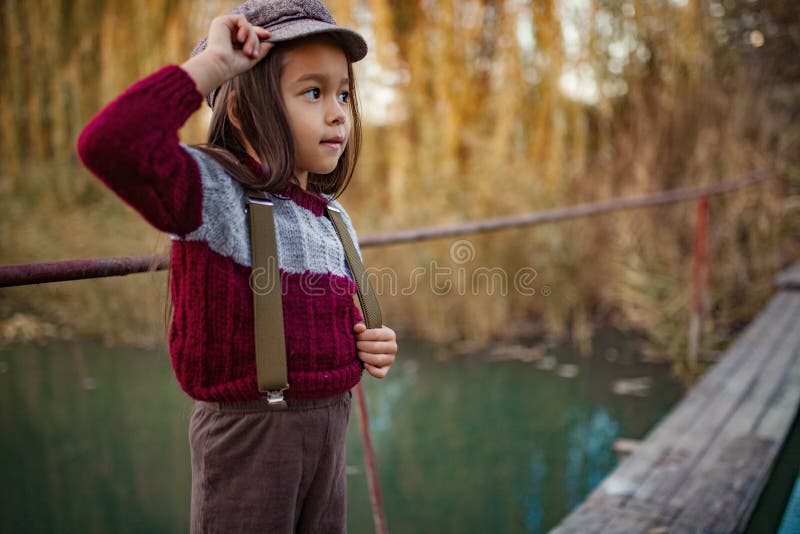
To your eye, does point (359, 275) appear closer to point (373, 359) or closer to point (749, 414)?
point (373, 359)

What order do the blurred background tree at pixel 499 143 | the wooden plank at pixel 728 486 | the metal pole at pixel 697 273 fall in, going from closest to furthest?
the wooden plank at pixel 728 486, the metal pole at pixel 697 273, the blurred background tree at pixel 499 143

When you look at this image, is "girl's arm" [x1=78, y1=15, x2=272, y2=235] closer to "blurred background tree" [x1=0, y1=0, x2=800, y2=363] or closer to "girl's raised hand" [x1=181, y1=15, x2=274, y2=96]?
"girl's raised hand" [x1=181, y1=15, x2=274, y2=96]

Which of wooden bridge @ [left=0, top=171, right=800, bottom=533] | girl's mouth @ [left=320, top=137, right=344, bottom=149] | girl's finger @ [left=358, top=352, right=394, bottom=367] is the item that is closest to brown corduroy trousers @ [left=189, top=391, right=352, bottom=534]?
girl's finger @ [left=358, top=352, right=394, bottom=367]

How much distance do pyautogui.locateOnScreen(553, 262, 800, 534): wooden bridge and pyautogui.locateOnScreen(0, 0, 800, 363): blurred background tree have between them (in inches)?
55.8

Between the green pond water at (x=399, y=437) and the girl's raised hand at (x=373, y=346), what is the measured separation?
182 centimetres

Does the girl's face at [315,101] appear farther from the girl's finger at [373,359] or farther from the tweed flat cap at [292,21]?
the girl's finger at [373,359]

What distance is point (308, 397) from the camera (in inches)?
36.2

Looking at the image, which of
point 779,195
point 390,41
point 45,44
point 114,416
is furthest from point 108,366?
point 779,195

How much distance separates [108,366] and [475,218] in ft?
8.88

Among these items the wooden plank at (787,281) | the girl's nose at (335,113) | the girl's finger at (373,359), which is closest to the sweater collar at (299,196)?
Answer: the girl's nose at (335,113)

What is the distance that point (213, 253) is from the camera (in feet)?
2.81

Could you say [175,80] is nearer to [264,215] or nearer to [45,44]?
[264,215]

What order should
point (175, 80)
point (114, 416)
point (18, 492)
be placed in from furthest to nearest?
point (114, 416)
point (18, 492)
point (175, 80)

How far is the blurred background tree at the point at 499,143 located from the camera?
4.66m
